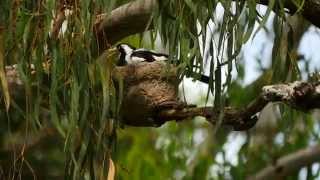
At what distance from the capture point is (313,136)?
12.9ft

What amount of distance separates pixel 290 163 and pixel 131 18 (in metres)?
1.72

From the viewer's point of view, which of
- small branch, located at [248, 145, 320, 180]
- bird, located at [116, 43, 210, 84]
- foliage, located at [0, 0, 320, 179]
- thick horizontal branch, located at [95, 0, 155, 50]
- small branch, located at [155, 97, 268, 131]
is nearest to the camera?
foliage, located at [0, 0, 320, 179]

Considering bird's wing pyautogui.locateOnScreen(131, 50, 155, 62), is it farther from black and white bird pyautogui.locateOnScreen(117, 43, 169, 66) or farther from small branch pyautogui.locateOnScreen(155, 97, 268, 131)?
small branch pyautogui.locateOnScreen(155, 97, 268, 131)

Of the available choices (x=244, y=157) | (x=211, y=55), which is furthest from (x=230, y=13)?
(x=244, y=157)

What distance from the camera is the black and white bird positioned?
2.20 meters

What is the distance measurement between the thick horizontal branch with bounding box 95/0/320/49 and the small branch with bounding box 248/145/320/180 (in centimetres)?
157

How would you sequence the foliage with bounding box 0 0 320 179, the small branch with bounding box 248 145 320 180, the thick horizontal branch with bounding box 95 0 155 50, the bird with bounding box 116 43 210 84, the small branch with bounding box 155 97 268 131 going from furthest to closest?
1. the small branch with bounding box 248 145 320 180
2. the bird with bounding box 116 43 210 84
3. the thick horizontal branch with bounding box 95 0 155 50
4. the small branch with bounding box 155 97 268 131
5. the foliage with bounding box 0 0 320 179

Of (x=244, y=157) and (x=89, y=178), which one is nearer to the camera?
(x=89, y=178)

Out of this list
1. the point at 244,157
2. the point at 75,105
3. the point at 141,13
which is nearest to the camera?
the point at 75,105

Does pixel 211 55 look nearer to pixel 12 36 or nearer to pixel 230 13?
pixel 230 13

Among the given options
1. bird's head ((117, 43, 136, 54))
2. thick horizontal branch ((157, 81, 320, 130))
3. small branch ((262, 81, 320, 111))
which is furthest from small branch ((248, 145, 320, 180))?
small branch ((262, 81, 320, 111))

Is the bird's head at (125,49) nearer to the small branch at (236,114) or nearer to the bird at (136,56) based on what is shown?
the bird at (136,56)

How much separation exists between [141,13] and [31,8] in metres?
0.37

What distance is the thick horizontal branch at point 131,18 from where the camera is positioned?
6.35ft
